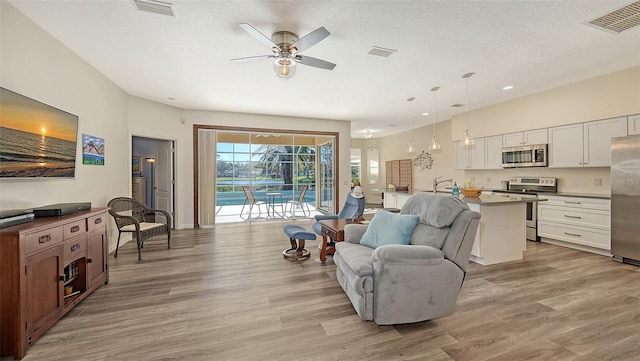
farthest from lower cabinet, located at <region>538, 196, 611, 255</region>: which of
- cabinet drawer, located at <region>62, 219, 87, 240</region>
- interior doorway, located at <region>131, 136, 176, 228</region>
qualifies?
interior doorway, located at <region>131, 136, 176, 228</region>

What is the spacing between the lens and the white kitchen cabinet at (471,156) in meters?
6.25

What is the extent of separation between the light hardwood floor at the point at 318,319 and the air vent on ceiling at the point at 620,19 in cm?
271

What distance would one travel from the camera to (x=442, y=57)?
349cm

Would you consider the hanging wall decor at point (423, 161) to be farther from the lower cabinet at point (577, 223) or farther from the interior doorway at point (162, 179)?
the interior doorway at point (162, 179)

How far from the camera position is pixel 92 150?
3803mm

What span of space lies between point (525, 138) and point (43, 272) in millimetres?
7110

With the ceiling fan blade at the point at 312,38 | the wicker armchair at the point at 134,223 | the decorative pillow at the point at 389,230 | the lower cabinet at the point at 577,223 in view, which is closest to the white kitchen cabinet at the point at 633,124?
the lower cabinet at the point at 577,223

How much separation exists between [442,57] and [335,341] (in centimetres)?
344

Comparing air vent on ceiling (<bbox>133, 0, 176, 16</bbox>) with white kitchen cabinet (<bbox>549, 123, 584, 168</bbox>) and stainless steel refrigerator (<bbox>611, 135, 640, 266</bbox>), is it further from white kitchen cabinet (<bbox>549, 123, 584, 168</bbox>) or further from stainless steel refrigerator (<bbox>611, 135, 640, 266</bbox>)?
white kitchen cabinet (<bbox>549, 123, 584, 168</bbox>)

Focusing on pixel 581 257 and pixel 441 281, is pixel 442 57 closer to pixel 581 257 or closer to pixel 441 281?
pixel 441 281

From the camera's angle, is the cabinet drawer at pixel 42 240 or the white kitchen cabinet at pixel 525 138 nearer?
the cabinet drawer at pixel 42 240

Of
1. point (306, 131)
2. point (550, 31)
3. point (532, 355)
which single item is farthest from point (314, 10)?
point (306, 131)

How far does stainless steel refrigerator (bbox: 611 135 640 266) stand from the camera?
3551 mm

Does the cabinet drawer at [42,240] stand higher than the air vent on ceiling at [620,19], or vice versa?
the air vent on ceiling at [620,19]
